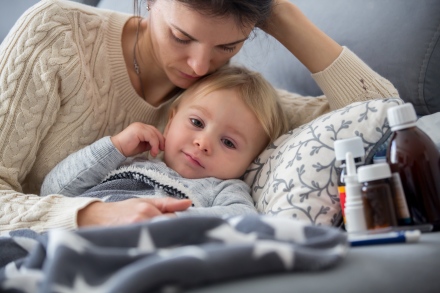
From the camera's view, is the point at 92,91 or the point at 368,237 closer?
the point at 368,237

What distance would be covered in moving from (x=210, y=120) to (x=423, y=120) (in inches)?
18.6

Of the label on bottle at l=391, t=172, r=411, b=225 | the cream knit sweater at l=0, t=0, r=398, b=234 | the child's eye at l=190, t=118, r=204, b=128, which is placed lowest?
the label on bottle at l=391, t=172, r=411, b=225

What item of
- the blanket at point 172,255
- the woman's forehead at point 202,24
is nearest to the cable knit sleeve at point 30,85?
the woman's forehead at point 202,24

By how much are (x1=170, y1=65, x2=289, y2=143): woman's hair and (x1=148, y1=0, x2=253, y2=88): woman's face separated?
30 mm

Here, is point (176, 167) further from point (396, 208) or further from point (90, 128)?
point (396, 208)

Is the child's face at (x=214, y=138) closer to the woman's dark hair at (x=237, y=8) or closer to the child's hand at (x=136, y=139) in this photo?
the child's hand at (x=136, y=139)

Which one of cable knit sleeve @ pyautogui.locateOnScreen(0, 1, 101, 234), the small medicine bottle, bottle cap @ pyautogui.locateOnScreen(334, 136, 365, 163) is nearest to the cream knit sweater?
cable knit sleeve @ pyautogui.locateOnScreen(0, 1, 101, 234)

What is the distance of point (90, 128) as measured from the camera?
4.82 feet

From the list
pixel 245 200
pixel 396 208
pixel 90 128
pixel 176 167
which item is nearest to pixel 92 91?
pixel 90 128

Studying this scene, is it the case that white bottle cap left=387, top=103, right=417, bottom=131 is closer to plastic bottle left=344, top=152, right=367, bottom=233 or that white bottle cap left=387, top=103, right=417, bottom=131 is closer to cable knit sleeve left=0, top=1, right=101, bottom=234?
plastic bottle left=344, top=152, right=367, bottom=233

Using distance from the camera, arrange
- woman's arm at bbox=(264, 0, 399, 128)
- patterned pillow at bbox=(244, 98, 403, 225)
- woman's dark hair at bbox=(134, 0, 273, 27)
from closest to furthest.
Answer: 1. patterned pillow at bbox=(244, 98, 403, 225)
2. woman's dark hair at bbox=(134, 0, 273, 27)
3. woman's arm at bbox=(264, 0, 399, 128)

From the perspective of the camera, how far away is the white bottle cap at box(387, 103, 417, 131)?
948 mm

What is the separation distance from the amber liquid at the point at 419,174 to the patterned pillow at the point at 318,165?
17 cm

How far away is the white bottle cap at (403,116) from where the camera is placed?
95 cm
